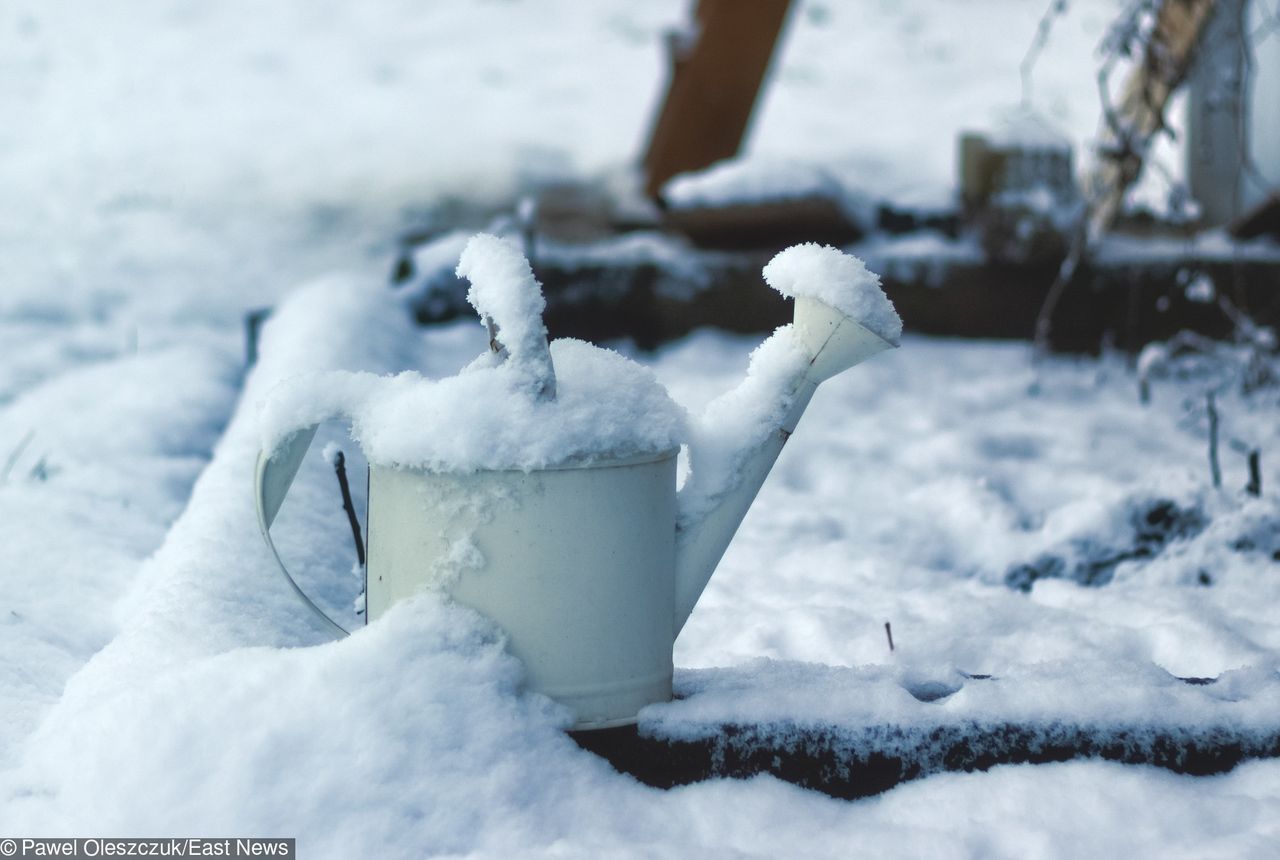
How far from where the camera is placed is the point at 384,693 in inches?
33.5

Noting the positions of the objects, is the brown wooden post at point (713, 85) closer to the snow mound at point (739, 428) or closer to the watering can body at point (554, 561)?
the snow mound at point (739, 428)

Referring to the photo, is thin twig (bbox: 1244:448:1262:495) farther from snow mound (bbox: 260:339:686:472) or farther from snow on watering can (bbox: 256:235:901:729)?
snow mound (bbox: 260:339:686:472)

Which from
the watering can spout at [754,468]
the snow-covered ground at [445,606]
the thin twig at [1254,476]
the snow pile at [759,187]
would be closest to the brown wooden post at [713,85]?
the snow pile at [759,187]

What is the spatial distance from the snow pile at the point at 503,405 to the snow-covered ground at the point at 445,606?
0.43 ft

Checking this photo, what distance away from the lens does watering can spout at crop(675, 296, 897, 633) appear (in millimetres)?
988

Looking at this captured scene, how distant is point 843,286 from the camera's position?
0.94 meters

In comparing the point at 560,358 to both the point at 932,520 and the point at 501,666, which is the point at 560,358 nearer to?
the point at 501,666

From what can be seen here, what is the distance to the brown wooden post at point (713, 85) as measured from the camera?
363cm

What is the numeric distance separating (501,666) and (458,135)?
16.8ft

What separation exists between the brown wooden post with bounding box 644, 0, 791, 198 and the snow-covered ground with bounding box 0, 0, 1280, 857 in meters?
0.97

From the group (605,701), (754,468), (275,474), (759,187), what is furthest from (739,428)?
(759,187)

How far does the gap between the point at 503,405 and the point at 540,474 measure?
0.19 feet

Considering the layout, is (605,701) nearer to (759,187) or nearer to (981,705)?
(981,705)

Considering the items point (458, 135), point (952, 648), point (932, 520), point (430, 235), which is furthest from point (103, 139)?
point (952, 648)
